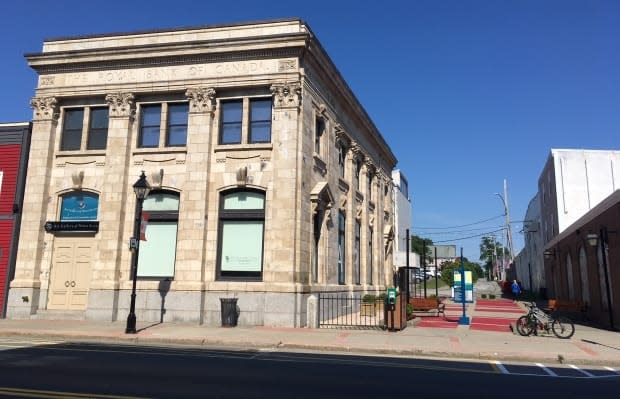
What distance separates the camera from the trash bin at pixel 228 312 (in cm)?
1880

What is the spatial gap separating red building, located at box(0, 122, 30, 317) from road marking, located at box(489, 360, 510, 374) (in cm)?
2048

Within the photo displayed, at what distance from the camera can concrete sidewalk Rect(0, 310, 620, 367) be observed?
42.7 ft

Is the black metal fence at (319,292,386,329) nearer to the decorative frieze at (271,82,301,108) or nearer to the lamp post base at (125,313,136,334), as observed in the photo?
the lamp post base at (125,313,136,334)

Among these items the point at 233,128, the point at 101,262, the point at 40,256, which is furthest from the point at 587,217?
the point at 40,256

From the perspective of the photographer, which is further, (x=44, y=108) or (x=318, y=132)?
(x=318, y=132)

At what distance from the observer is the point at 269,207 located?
20078 millimetres

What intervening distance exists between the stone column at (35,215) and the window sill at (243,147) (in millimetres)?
8075

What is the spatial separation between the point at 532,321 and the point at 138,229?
558 inches

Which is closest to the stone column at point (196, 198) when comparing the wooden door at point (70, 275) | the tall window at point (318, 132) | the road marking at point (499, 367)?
the wooden door at point (70, 275)

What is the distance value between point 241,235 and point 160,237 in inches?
143

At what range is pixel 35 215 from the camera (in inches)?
863

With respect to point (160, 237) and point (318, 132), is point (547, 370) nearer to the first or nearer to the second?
point (160, 237)

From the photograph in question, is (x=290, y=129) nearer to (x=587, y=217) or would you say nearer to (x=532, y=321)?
(x=532, y=321)

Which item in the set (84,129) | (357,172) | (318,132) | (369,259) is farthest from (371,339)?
(357,172)
